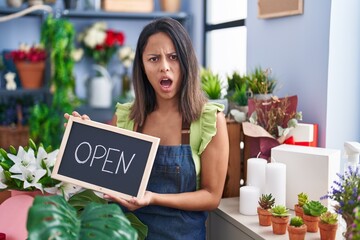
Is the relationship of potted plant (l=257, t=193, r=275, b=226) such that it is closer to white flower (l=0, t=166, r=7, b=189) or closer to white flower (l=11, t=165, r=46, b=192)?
white flower (l=11, t=165, r=46, b=192)

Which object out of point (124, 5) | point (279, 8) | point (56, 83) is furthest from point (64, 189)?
point (124, 5)

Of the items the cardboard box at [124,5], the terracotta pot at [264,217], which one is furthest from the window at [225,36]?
the terracotta pot at [264,217]

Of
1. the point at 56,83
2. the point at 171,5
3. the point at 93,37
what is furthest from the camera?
the point at 171,5

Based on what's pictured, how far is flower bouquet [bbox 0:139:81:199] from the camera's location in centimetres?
143

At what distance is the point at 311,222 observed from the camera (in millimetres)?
1448

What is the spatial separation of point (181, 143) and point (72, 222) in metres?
0.59

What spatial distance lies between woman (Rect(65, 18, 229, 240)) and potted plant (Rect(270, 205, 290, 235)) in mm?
196

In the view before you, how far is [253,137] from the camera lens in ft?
6.08

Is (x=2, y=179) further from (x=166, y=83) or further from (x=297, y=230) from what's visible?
(x=297, y=230)

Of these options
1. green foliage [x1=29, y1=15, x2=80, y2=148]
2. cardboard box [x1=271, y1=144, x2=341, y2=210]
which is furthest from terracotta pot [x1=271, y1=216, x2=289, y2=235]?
green foliage [x1=29, y1=15, x2=80, y2=148]

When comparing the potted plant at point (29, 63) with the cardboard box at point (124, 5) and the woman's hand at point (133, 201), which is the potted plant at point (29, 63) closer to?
the cardboard box at point (124, 5)

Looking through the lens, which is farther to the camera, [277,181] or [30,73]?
[30,73]

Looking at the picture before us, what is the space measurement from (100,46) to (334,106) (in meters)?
2.34

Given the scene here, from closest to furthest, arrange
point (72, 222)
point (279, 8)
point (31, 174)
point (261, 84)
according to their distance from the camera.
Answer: point (72, 222) → point (31, 174) → point (261, 84) → point (279, 8)
